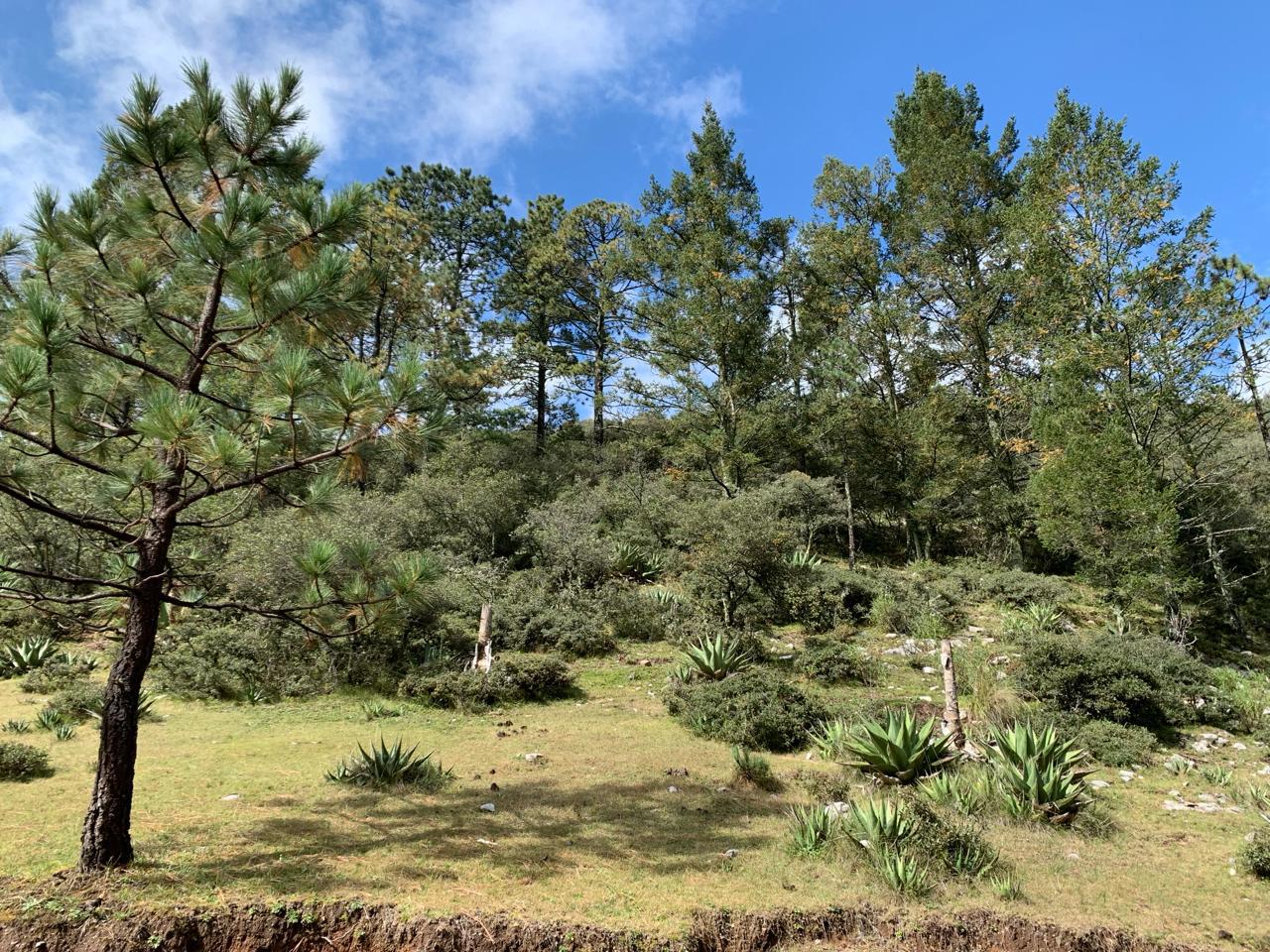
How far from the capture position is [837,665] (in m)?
11.2

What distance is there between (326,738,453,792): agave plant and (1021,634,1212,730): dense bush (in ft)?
27.9

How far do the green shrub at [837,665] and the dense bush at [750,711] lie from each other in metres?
1.90

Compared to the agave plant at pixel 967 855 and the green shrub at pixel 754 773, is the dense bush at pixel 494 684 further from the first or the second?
the agave plant at pixel 967 855

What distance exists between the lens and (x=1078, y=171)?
14.9 metres

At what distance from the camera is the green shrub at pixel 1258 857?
5.04 m

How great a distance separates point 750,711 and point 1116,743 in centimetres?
465

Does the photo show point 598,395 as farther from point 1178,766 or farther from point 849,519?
point 1178,766

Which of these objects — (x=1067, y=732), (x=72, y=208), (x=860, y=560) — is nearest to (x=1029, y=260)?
(x=860, y=560)

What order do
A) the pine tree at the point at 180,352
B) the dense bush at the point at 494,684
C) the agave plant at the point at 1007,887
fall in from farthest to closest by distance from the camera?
the dense bush at the point at 494,684, the agave plant at the point at 1007,887, the pine tree at the point at 180,352

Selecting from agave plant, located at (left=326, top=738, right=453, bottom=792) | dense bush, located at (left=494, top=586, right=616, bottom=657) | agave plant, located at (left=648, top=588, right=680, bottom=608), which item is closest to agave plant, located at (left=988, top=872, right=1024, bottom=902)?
agave plant, located at (left=326, top=738, right=453, bottom=792)

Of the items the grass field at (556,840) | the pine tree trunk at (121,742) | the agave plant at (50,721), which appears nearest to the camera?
the pine tree trunk at (121,742)

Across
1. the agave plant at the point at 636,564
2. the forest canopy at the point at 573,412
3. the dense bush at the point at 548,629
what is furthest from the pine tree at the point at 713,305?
the dense bush at the point at 548,629

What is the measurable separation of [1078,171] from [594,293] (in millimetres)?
18647

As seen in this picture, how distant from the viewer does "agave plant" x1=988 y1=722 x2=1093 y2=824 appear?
235 inches
